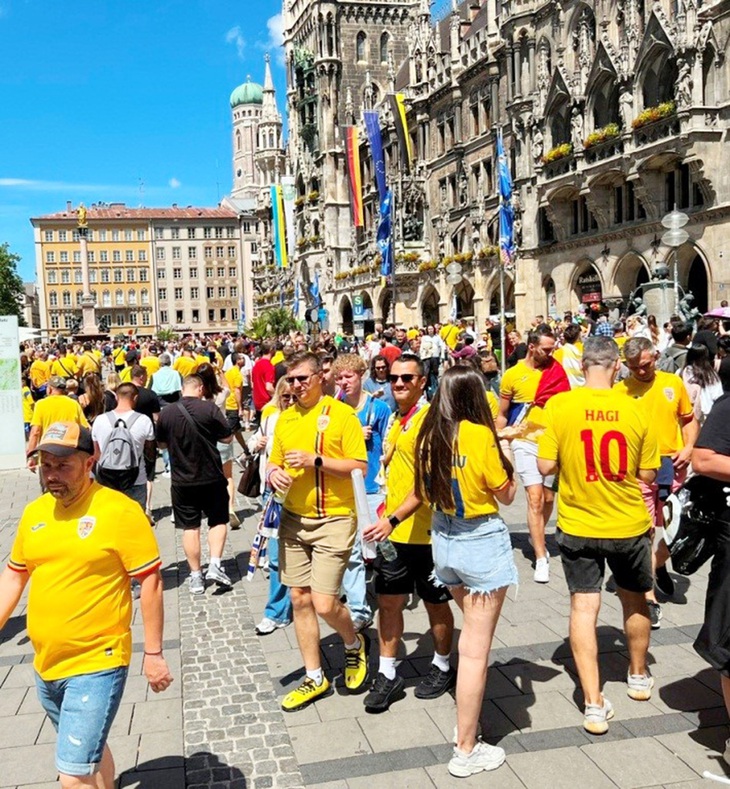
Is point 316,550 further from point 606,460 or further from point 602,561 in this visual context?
point 606,460

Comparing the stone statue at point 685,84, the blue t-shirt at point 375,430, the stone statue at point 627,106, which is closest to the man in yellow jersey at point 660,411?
the blue t-shirt at point 375,430

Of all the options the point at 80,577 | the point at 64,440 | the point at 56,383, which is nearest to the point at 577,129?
the point at 56,383

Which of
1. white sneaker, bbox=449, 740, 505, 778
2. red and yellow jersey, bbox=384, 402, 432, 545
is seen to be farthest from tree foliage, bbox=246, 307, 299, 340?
white sneaker, bbox=449, 740, 505, 778

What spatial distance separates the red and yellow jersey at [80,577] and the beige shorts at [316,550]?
1.63m

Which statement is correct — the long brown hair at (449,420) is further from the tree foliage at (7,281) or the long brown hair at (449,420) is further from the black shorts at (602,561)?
the tree foliage at (7,281)

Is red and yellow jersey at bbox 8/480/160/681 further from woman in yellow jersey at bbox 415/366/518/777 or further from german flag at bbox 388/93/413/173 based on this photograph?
german flag at bbox 388/93/413/173

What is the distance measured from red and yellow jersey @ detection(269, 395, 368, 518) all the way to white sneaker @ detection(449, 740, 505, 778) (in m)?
1.49

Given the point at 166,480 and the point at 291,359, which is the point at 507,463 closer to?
the point at 291,359

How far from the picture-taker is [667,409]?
18.8 feet

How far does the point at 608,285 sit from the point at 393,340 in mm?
13197

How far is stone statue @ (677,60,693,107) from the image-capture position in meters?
23.6

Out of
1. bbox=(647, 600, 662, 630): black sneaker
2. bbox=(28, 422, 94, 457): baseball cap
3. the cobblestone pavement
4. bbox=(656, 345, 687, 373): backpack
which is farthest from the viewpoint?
bbox=(656, 345, 687, 373): backpack

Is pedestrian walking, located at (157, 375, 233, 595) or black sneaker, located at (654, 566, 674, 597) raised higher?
pedestrian walking, located at (157, 375, 233, 595)

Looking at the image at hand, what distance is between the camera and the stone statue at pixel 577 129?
2944 cm
